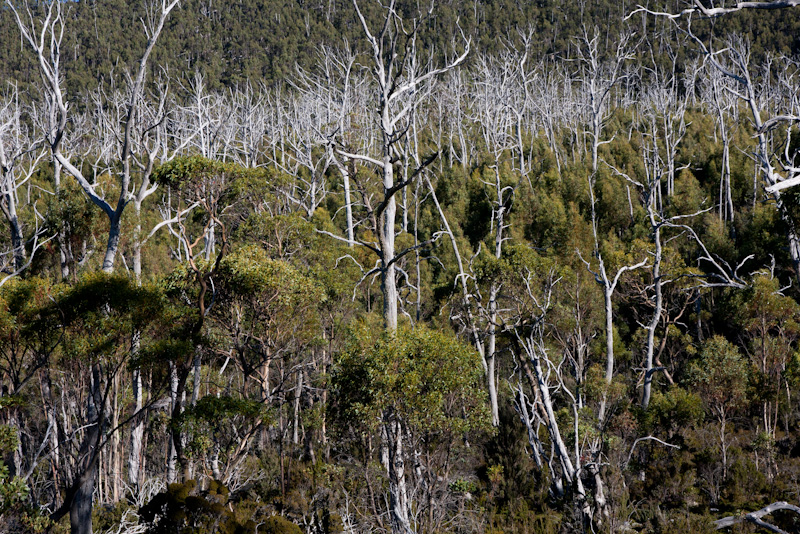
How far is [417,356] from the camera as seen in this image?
10617 millimetres

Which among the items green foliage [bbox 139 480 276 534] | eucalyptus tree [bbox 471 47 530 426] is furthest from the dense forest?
eucalyptus tree [bbox 471 47 530 426]

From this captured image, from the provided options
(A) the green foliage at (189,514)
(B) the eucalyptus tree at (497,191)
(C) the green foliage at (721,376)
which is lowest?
(A) the green foliage at (189,514)

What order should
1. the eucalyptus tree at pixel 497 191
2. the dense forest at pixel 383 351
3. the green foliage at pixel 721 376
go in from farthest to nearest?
1. the green foliage at pixel 721 376
2. the eucalyptus tree at pixel 497 191
3. the dense forest at pixel 383 351

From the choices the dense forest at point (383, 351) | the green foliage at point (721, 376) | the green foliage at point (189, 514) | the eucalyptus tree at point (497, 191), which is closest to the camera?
the green foliage at point (189, 514)

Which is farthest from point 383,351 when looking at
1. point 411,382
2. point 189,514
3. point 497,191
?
point 497,191

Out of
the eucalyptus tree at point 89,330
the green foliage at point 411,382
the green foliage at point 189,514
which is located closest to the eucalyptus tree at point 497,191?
the green foliage at point 411,382

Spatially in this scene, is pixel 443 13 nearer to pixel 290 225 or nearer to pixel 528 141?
pixel 528 141

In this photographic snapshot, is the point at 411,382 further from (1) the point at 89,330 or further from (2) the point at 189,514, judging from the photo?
(1) the point at 89,330

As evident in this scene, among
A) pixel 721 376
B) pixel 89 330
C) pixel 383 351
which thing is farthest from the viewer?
pixel 721 376

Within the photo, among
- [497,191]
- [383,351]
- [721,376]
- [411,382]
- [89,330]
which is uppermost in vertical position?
[497,191]

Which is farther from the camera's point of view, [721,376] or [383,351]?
[721,376]

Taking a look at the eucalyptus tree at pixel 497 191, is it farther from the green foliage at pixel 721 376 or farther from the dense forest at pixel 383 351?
the green foliage at pixel 721 376

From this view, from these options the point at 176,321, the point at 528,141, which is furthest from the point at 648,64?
the point at 176,321

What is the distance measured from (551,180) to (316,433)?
684 inches
